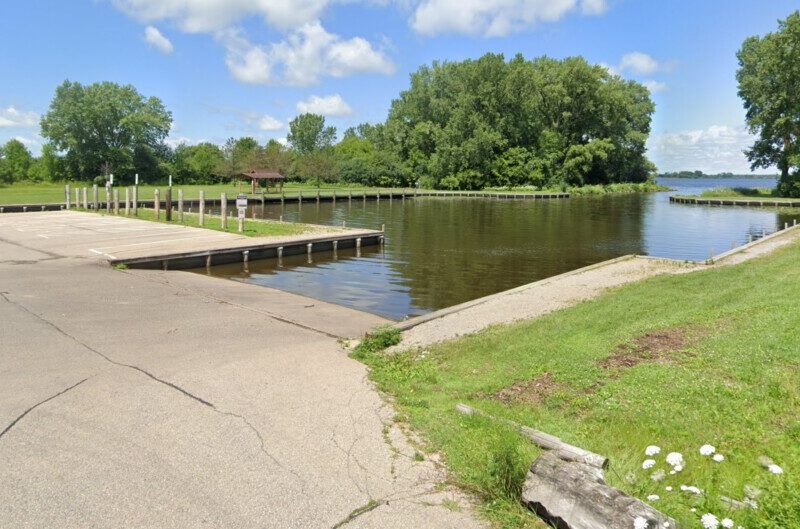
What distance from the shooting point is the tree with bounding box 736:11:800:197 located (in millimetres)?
62656

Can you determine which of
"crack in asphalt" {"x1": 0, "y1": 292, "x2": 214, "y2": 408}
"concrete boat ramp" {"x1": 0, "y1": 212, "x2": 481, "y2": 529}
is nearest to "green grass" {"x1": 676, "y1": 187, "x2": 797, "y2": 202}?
"concrete boat ramp" {"x1": 0, "y1": 212, "x2": 481, "y2": 529}


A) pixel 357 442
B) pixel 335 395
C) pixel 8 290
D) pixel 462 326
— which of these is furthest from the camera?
pixel 8 290

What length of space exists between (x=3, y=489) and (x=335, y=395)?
3344 millimetres

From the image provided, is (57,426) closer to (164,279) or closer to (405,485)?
(405,485)

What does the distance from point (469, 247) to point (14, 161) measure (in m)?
83.4

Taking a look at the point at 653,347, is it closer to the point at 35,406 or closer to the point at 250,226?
the point at 35,406

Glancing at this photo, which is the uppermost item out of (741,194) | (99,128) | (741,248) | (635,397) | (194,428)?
(99,128)

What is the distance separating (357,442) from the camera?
218 inches

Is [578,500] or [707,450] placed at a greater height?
[707,450]

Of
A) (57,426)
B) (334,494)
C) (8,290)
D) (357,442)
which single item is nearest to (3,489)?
(57,426)

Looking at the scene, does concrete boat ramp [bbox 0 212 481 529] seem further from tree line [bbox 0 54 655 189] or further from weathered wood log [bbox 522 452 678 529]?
tree line [bbox 0 54 655 189]

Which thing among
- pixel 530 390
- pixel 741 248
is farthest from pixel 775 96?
pixel 530 390

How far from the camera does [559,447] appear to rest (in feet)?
16.5

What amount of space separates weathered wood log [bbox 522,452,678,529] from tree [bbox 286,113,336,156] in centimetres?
12906
